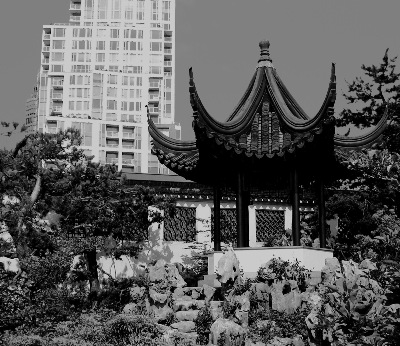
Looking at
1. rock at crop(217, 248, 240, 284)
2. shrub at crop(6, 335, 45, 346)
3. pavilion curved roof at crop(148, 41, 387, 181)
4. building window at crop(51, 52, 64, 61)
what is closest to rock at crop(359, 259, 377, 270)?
rock at crop(217, 248, 240, 284)

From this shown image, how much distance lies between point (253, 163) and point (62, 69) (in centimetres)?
5510

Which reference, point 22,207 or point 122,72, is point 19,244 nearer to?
point 22,207

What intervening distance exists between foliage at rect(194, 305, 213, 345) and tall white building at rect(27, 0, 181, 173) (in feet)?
165

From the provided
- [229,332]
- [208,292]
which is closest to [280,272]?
[208,292]

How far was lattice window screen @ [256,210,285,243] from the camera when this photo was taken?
22922 millimetres

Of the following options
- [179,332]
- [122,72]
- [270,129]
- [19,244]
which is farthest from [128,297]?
→ [122,72]

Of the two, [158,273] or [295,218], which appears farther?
[295,218]

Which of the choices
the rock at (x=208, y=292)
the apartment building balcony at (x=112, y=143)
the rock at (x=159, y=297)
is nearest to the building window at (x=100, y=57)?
the apartment building balcony at (x=112, y=143)

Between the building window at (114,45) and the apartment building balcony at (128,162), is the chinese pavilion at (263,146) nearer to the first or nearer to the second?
the apartment building balcony at (128,162)

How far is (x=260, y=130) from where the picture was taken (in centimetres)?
1656

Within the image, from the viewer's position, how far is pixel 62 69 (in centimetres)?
6856

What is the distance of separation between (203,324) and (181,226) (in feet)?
28.9

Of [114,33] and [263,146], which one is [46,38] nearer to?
[114,33]

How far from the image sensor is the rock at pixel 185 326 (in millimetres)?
13667
